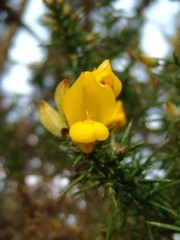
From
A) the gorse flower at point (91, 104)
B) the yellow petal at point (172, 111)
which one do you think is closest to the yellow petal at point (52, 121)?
the gorse flower at point (91, 104)

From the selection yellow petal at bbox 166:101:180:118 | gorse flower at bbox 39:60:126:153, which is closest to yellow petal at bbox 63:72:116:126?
gorse flower at bbox 39:60:126:153

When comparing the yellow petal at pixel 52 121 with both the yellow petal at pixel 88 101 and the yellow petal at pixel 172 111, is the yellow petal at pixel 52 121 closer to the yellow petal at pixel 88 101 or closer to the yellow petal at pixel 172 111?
the yellow petal at pixel 88 101

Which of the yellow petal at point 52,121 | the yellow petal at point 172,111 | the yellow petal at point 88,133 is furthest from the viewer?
the yellow petal at point 172,111

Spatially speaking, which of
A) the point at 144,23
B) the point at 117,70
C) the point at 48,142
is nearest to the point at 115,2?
the point at 117,70

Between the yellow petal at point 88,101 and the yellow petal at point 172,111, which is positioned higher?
the yellow petal at point 88,101

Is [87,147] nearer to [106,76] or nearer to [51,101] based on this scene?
[106,76]

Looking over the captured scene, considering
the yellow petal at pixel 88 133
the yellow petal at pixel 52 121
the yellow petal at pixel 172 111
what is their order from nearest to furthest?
the yellow petal at pixel 88 133 → the yellow petal at pixel 52 121 → the yellow petal at pixel 172 111

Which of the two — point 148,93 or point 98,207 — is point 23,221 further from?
point 148,93

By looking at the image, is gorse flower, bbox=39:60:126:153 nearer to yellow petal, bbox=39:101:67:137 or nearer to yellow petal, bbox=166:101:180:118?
yellow petal, bbox=39:101:67:137

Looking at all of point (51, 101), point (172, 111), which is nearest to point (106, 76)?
point (172, 111)
